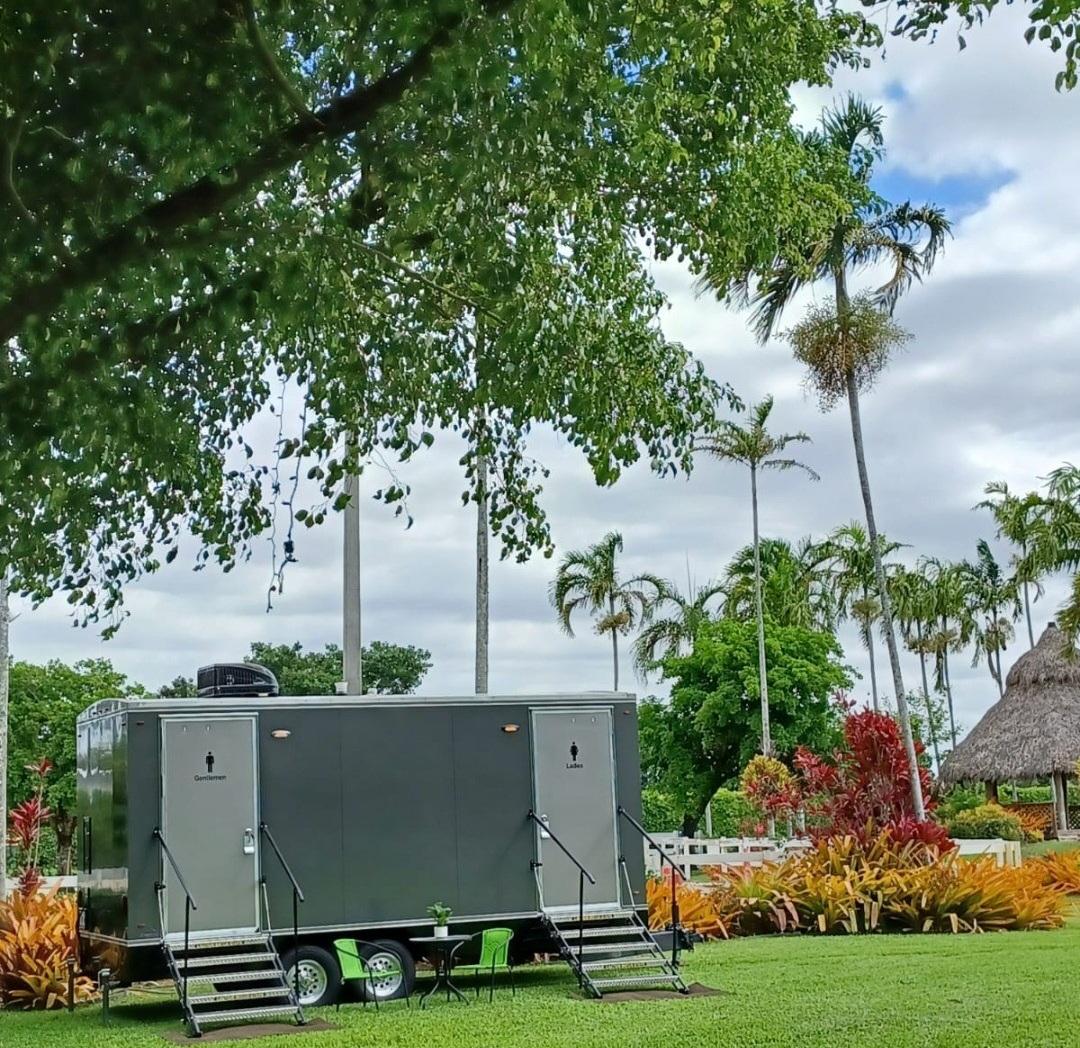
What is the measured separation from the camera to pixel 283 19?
6000mm

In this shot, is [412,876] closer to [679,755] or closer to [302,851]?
[302,851]

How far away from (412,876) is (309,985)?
127 centimetres

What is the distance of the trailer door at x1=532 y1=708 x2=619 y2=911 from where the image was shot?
1337 centimetres

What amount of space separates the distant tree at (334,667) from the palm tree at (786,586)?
13.2m

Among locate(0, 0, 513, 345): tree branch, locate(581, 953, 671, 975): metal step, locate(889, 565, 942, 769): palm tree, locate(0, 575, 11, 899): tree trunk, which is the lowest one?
locate(581, 953, 671, 975): metal step

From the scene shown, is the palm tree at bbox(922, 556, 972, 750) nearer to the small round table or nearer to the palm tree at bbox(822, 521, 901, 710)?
the palm tree at bbox(822, 521, 901, 710)

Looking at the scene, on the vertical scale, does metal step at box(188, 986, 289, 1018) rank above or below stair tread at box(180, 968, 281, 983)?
below

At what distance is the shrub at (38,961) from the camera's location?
13.3m

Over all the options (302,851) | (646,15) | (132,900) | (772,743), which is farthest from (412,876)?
(772,743)

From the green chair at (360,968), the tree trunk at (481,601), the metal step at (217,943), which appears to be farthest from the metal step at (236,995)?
the tree trunk at (481,601)

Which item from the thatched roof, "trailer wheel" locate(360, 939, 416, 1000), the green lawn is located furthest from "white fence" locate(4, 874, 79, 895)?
the thatched roof

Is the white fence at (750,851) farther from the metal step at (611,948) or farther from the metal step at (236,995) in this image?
the metal step at (236,995)

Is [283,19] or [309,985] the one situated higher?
[283,19]

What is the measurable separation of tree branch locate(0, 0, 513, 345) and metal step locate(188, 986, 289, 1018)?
7.00 metres
